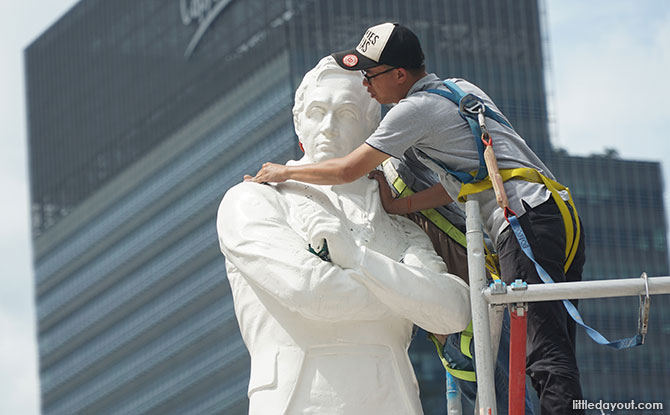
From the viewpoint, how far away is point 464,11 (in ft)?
Result: 304

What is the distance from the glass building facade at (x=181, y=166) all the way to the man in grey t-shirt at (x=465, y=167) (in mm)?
64840

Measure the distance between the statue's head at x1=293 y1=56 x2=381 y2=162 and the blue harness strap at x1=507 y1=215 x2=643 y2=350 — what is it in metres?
1.50

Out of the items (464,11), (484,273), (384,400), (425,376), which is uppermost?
(464,11)

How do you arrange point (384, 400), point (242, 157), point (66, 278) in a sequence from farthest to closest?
point (66, 278)
point (242, 157)
point (384, 400)

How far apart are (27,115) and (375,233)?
117007 mm

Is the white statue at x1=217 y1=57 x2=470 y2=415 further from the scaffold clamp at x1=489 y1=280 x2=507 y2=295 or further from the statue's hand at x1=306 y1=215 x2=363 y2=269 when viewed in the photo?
the scaffold clamp at x1=489 y1=280 x2=507 y2=295

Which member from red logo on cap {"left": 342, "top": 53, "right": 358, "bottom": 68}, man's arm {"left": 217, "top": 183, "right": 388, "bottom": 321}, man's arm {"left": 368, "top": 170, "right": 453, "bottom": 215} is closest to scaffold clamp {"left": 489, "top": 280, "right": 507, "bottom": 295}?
man's arm {"left": 217, "top": 183, "right": 388, "bottom": 321}

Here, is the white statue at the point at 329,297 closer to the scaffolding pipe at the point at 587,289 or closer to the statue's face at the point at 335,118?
the statue's face at the point at 335,118

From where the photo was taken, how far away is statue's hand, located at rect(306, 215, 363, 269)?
31.3 ft

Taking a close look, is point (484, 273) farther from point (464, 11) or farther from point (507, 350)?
point (464, 11)

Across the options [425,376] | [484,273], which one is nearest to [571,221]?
[484,273]

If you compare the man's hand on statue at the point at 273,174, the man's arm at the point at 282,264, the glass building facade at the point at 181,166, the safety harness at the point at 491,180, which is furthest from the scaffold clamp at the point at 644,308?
the glass building facade at the point at 181,166

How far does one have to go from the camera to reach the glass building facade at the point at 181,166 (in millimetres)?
86188

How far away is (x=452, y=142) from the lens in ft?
31.6
